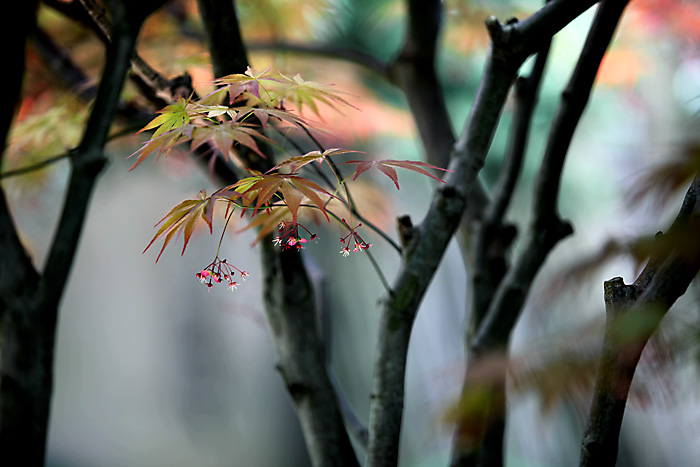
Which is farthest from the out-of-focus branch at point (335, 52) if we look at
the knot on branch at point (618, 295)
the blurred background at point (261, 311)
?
the blurred background at point (261, 311)

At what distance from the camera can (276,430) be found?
2771 mm

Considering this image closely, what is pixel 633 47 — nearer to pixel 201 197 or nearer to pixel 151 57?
pixel 151 57

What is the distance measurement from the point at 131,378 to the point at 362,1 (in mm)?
2150

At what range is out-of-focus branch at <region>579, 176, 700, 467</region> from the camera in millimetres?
404

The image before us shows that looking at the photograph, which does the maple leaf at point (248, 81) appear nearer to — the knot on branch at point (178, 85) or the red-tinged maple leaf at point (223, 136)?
the red-tinged maple leaf at point (223, 136)

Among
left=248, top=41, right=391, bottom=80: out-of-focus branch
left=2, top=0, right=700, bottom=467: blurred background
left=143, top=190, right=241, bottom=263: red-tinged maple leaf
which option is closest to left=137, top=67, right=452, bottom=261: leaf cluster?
left=143, top=190, right=241, bottom=263: red-tinged maple leaf

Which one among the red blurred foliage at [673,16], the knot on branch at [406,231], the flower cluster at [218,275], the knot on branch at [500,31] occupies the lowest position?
the flower cluster at [218,275]

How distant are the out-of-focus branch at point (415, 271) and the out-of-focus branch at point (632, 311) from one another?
18 cm

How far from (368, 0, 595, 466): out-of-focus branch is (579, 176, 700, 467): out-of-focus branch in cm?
18

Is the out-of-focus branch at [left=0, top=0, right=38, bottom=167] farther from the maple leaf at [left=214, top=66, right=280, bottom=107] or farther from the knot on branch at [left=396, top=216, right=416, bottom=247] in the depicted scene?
the knot on branch at [left=396, top=216, right=416, bottom=247]

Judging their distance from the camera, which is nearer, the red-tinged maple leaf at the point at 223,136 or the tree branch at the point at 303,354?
the red-tinged maple leaf at the point at 223,136

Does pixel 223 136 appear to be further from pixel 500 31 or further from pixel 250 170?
pixel 500 31

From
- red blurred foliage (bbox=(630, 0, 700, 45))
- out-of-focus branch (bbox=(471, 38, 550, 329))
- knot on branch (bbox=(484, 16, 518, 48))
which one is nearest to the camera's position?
knot on branch (bbox=(484, 16, 518, 48))

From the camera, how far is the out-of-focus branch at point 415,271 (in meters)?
0.56
